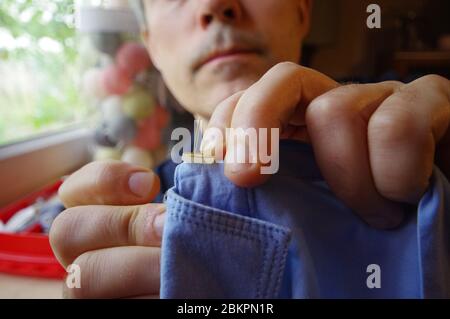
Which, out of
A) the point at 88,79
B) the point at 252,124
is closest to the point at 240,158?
the point at 252,124

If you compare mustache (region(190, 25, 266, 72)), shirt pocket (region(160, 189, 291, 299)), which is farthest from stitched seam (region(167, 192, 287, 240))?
mustache (region(190, 25, 266, 72))

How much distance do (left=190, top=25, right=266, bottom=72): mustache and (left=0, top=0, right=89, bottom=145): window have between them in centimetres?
13

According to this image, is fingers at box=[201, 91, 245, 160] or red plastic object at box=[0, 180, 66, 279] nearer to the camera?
fingers at box=[201, 91, 245, 160]

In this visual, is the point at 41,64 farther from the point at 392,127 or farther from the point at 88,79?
the point at 392,127

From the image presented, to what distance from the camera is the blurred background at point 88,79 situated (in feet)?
0.89

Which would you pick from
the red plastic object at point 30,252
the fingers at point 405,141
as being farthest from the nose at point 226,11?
the red plastic object at point 30,252

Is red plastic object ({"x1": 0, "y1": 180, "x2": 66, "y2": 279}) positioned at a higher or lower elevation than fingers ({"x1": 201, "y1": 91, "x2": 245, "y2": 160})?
lower

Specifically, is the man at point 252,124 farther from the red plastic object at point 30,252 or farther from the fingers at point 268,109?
the red plastic object at point 30,252

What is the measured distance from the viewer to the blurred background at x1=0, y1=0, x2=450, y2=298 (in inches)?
10.6

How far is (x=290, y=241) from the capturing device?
8.3 inches

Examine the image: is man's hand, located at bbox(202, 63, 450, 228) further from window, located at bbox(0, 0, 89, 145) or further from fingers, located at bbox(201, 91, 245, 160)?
window, located at bbox(0, 0, 89, 145)

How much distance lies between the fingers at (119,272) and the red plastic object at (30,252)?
135 millimetres

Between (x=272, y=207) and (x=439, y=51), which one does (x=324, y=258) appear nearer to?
(x=272, y=207)

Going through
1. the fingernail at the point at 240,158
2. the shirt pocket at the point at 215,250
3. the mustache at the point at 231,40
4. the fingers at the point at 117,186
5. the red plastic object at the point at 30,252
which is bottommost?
the red plastic object at the point at 30,252
